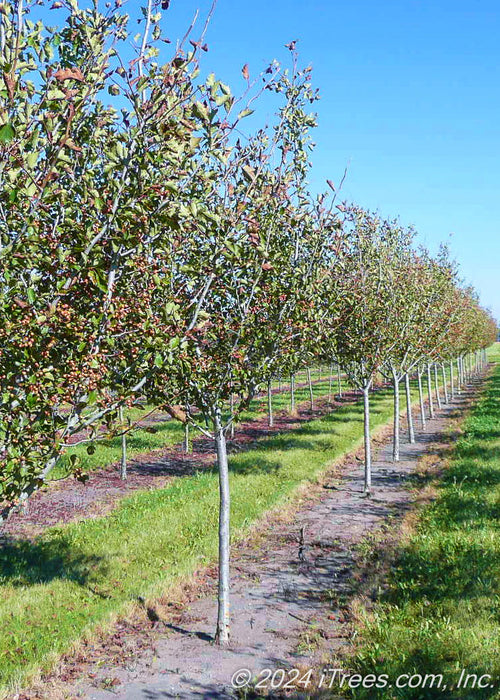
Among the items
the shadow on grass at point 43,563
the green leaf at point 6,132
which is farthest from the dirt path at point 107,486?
the green leaf at point 6,132

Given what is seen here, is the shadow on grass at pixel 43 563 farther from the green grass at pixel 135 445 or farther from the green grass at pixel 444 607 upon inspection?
the green grass at pixel 444 607

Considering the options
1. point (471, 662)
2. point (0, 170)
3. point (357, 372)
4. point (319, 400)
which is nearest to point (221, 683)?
point (471, 662)

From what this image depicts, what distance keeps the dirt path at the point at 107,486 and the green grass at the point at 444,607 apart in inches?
288

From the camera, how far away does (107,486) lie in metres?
A: 20.2

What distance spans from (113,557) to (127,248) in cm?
906

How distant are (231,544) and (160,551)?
1942 millimetres

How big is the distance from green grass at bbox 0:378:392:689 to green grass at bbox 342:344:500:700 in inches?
179

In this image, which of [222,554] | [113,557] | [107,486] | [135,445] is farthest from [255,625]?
[135,445]

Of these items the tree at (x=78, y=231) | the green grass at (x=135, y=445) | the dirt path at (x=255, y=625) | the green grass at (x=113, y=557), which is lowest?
the dirt path at (x=255, y=625)

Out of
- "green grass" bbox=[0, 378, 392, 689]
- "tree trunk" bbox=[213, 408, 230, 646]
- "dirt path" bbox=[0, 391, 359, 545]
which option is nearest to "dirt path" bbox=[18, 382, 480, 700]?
"tree trunk" bbox=[213, 408, 230, 646]

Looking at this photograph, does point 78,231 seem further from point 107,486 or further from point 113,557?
point 107,486

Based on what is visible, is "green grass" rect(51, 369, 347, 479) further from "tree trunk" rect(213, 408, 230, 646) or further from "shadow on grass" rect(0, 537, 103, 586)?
"tree trunk" rect(213, 408, 230, 646)

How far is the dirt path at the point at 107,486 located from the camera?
16.3 metres

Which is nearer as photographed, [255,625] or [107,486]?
[255,625]
